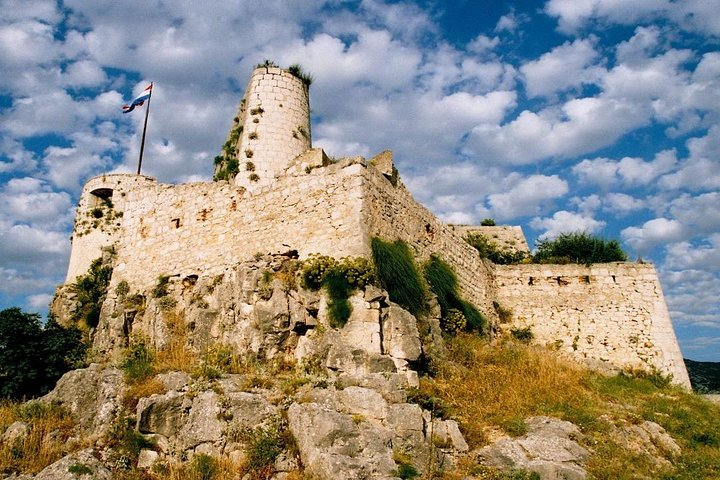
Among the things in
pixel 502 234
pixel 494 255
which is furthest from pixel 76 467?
pixel 502 234

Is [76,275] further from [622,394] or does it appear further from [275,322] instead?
[622,394]

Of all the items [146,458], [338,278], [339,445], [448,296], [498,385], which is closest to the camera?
[339,445]

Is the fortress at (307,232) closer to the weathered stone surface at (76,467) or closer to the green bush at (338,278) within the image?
the green bush at (338,278)

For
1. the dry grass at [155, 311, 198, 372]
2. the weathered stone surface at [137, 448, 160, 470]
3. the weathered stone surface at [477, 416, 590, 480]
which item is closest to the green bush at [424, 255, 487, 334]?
the weathered stone surface at [477, 416, 590, 480]

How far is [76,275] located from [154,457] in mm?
14701

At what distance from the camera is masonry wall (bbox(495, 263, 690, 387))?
1938 cm

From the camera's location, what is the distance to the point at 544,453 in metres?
9.97

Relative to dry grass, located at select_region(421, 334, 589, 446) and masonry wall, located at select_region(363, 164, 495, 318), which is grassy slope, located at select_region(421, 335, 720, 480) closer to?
dry grass, located at select_region(421, 334, 589, 446)

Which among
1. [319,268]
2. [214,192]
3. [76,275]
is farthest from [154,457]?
[76,275]

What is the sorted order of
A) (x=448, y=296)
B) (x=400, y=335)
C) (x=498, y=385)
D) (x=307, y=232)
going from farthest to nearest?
(x=448, y=296) → (x=307, y=232) → (x=498, y=385) → (x=400, y=335)

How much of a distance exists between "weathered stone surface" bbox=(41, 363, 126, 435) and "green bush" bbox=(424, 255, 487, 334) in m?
7.94

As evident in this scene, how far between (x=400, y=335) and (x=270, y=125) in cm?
844

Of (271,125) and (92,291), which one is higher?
(271,125)

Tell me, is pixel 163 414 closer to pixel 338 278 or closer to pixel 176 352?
pixel 176 352
